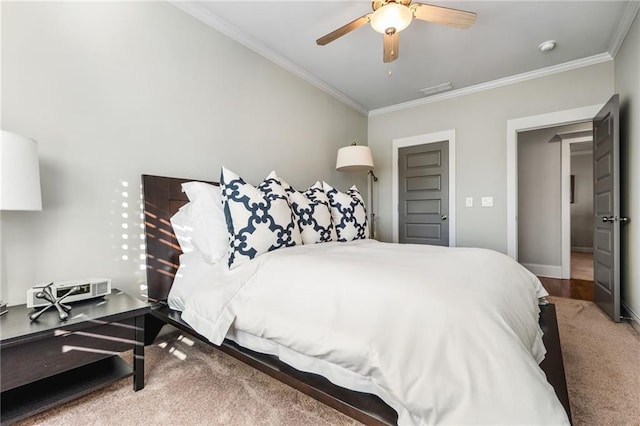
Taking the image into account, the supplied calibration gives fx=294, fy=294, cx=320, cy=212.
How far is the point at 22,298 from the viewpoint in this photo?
4.83 feet

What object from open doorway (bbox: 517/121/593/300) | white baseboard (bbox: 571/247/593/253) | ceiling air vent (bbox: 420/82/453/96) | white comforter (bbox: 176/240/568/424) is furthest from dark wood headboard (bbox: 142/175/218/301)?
white baseboard (bbox: 571/247/593/253)

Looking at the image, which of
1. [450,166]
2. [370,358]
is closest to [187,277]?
[370,358]

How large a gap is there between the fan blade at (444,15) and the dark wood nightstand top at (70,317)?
2278 mm

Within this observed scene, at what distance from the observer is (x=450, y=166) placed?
12.6 ft

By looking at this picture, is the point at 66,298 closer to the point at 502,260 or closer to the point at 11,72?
the point at 11,72

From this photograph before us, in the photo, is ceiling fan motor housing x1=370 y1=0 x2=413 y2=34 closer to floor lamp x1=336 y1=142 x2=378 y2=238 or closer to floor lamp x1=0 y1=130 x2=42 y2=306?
floor lamp x1=336 y1=142 x2=378 y2=238

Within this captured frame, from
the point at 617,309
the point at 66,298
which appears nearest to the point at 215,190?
the point at 66,298

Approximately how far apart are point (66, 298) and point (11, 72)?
3.82 feet

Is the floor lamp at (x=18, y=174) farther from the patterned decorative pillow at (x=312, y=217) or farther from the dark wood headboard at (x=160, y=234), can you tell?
the patterned decorative pillow at (x=312, y=217)

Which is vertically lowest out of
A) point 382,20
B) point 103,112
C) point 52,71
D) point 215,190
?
point 215,190

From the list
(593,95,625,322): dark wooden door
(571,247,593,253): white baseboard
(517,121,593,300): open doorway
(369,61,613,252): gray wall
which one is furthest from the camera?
(571,247,593,253): white baseboard

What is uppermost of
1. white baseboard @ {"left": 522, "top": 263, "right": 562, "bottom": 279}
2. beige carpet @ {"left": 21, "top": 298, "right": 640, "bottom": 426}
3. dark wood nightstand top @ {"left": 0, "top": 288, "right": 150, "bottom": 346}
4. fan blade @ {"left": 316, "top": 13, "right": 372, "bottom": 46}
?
fan blade @ {"left": 316, "top": 13, "right": 372, "bottom": 46}

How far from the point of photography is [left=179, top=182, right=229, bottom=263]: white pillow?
68.4 inches

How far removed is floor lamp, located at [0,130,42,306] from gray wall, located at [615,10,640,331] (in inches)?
150
